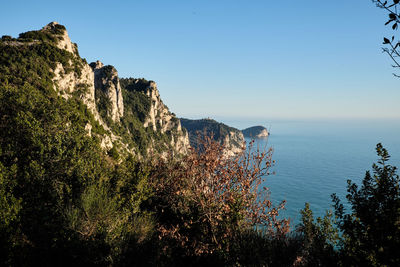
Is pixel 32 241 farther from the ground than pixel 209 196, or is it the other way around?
pixel 209 196

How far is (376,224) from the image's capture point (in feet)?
14.0

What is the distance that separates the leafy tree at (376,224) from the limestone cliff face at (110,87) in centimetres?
10269

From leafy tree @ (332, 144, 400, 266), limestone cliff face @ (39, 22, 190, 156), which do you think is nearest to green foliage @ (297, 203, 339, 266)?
leafy tree @ (332, 144, 400, 266)

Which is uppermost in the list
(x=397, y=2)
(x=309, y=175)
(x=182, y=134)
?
(x=397, y=2)

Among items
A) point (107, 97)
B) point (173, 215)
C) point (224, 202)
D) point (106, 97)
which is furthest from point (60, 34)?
point (224, 202)

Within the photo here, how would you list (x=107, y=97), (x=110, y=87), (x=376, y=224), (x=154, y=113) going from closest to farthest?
(x=376, y=224) < (x=107, y=97) < (x=110, y=87) < (x=154, y=113)

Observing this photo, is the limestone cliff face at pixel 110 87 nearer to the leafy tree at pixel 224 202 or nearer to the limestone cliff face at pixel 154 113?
the limestone cliff face at pixel 154 113

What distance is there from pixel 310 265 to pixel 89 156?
13838 mm

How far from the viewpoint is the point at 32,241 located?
8664 mm

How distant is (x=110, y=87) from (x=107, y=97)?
567 centimetres

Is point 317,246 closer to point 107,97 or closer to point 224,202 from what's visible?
point 224,202

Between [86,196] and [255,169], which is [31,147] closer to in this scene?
[86,196]

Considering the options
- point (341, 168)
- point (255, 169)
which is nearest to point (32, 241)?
point (255, 169)

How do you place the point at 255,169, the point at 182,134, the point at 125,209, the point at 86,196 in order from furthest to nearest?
the point at 182,134
the point at 125,209
the point at 86,196
the point at 255,169
